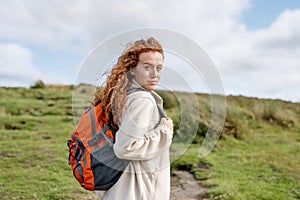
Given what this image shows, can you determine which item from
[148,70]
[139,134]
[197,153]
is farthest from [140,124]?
[197,153]

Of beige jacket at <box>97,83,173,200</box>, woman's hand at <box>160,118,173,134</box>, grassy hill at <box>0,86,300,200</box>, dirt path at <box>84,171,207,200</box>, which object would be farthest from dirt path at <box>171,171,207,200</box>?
woman's hand at <box>160,118,173,134</box>

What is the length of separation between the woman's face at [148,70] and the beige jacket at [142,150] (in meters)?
0.05

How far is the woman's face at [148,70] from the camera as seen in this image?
79.3 inches

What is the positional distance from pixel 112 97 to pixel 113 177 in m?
0.40

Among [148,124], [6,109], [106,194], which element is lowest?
[106,194]

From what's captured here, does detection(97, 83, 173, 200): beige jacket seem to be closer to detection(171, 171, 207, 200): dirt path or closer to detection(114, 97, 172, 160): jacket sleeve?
detection(114, 97, 172, 160): jacket sleeve

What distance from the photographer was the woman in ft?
6.23

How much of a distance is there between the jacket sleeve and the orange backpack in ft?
0.31

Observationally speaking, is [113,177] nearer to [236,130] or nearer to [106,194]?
[106,194]

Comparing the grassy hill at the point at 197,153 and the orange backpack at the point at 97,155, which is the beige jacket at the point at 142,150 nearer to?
the orange backpack at the point at 97,155

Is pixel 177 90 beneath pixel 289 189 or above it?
above

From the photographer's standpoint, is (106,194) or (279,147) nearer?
(106,194)

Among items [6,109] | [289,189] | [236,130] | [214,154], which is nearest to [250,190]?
[289,189]

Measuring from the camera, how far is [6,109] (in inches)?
456
